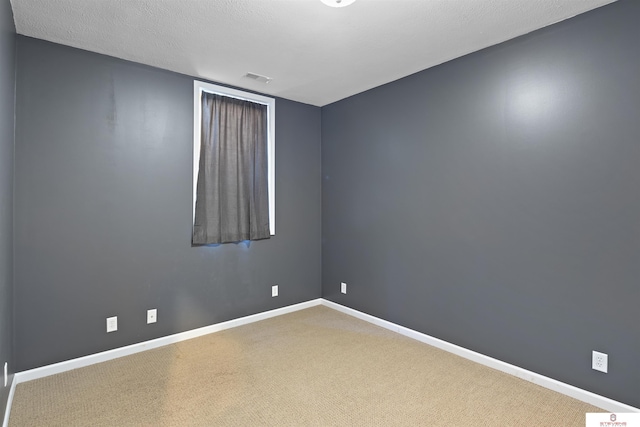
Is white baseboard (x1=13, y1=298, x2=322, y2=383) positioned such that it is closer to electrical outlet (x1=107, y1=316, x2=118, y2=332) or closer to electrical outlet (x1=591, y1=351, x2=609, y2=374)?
electrical outlet (x1=107, y1=316, x2=118, y2=332)

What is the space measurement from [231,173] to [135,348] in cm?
187

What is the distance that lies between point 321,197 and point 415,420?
9.18 feet

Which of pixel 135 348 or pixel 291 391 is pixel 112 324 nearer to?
pixel 135 348

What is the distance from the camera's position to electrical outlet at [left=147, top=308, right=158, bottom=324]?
3.04m

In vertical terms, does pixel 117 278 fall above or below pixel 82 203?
below

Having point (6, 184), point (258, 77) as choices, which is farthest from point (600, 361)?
point (6, 184)

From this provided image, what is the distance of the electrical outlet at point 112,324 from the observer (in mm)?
2834

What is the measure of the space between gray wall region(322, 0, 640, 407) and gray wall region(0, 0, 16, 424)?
9.68 ft

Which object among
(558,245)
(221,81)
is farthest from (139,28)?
(558,245)

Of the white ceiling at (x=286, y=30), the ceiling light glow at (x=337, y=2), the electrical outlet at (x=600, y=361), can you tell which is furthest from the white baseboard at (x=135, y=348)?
the ceiling light glow at (x=337, y=2)

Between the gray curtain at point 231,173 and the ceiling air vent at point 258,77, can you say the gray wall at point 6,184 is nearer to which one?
the gray curtain at point 231,173

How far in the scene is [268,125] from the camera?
3.85 meters

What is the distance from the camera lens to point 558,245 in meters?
2.35

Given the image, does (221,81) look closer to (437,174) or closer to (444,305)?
(437,174)
